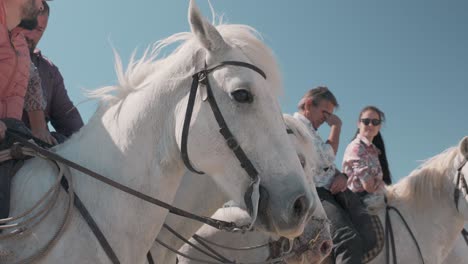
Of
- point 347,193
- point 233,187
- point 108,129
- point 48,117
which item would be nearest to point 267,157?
point 233,187

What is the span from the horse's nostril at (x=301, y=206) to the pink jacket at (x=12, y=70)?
1895 mm

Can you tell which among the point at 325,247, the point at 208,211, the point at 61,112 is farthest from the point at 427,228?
the point at 61,112

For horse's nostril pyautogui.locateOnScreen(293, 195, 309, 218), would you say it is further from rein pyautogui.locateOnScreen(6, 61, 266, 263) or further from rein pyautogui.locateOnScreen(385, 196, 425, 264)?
rein pyautogui.locateOnScreen(385, 196, 425, 264)

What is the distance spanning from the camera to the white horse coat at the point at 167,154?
7.75ft

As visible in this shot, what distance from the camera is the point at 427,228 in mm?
5684

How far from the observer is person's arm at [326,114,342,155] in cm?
593

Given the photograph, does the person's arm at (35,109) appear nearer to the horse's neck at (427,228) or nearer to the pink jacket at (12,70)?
the pink jacket at (12,70)

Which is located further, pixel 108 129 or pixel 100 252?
pixel 108 129

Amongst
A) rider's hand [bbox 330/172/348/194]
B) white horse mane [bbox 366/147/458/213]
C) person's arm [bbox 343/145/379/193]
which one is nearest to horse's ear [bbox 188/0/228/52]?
rider's hand [bbox 330/172/348/194]

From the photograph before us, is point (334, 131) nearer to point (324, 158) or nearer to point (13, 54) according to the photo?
point (324, 158)

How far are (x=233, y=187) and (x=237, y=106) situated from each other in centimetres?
45

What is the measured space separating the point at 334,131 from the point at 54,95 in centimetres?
346

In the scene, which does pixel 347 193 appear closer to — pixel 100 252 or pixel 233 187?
pixel 233 187

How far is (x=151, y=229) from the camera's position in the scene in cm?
258
